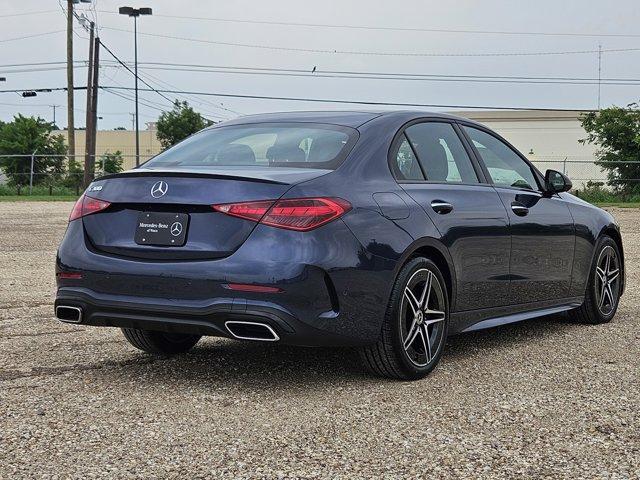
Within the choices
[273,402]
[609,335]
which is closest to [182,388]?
[273,402]

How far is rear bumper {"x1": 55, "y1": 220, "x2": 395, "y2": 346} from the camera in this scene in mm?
4766

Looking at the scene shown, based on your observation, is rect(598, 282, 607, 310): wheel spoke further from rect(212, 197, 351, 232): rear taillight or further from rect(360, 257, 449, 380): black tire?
rect(212, 197, 351, 232): rear taillight

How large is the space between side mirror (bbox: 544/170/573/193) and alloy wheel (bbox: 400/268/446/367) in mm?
1803

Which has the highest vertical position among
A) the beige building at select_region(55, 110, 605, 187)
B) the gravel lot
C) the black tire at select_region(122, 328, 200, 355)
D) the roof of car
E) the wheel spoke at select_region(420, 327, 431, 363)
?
the beige building at select_region(55, 110, 605, 187)

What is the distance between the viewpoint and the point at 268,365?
19.2 feet

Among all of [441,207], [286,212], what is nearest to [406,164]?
[441,207]

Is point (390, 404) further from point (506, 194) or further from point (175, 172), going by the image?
point (506, 194)

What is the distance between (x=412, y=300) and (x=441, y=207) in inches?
24.0

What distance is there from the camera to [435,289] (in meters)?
5.60

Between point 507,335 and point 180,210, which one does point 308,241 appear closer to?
point 180,210

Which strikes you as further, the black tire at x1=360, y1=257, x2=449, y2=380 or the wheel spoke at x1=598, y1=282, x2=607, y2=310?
the wheel spoke at x1=598, y1=282, x2=607, y2=310

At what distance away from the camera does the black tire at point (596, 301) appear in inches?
297

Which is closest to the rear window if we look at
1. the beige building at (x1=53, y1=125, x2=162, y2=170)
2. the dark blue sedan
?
the dark blue sedan

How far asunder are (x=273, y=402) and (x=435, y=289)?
1205 mm
